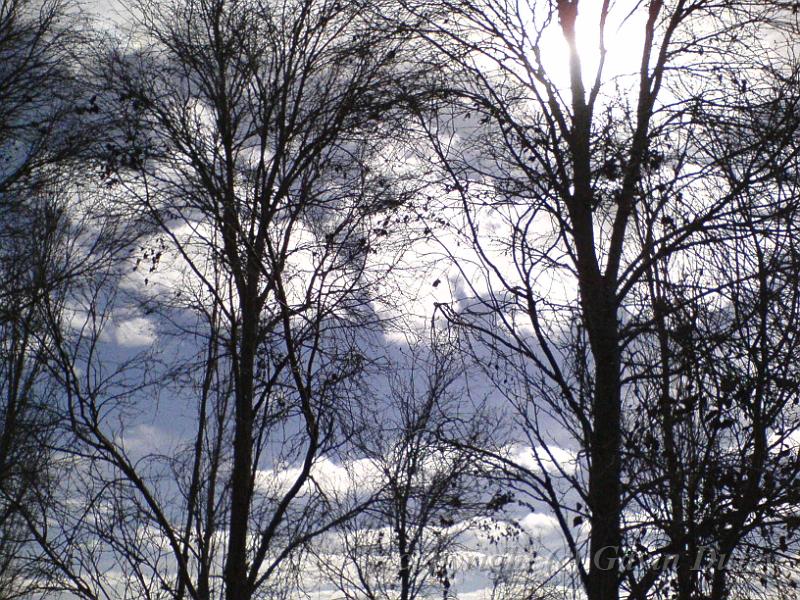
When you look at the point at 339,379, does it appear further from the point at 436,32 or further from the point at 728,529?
the point at 728,529

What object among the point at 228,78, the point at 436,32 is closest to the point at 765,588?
the point at 436,32

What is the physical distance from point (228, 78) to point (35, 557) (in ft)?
16.6

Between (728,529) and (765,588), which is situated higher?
(728,529)

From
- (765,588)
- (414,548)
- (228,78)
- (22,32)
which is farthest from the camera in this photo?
(414,548)

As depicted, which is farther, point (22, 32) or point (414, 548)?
point (414, 548)

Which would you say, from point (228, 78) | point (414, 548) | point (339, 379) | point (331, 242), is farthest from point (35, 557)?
point (414, 548)

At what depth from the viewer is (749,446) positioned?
4203mm

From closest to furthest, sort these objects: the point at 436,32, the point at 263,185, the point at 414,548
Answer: the point at 436,32 → the point at 263,185 → the point at 414,548

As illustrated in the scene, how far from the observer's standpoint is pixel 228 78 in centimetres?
838

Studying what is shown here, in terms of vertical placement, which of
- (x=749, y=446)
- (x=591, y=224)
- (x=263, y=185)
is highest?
(x=263, y=185)

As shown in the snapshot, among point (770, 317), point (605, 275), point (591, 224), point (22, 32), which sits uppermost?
point (22, 32)

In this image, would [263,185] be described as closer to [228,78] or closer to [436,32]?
[228,78]

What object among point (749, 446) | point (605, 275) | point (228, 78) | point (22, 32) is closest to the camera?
point (749, 446)

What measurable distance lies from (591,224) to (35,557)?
5810 millimetres
